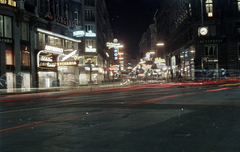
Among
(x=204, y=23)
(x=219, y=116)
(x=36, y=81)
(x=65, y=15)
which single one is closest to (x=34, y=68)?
(x=36, y=81)

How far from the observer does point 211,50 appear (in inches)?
2116

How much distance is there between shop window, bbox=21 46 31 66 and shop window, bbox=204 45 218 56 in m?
35.6

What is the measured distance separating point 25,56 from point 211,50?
37.3 metres

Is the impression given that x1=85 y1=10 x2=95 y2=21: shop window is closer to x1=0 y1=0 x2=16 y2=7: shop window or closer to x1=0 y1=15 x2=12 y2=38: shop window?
x1=0 y1=0 x2=16 y2=7: shop window

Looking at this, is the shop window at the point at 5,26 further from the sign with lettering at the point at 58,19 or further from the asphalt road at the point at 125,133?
the asphalt road at the point at 125,133

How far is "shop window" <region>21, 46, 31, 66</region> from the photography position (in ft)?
101

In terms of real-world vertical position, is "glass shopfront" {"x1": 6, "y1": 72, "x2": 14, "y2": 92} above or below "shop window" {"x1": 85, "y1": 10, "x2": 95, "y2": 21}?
below

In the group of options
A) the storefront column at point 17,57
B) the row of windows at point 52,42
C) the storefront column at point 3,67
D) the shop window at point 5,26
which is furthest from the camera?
the row of windows at point 52,42

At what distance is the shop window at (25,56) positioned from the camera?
30750 millimetres

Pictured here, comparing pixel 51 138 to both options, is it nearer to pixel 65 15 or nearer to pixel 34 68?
pixel 34 68

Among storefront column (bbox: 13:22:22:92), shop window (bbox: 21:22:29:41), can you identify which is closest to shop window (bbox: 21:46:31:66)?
storefront column (bbox: 13:22:22:92)

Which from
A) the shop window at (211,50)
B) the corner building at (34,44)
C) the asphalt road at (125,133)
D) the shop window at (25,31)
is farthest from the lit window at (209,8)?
the asphalt road at (125,133)

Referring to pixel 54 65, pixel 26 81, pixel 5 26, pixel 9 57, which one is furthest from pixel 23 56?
pixel 54 65

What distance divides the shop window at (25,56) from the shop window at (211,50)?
117ft
